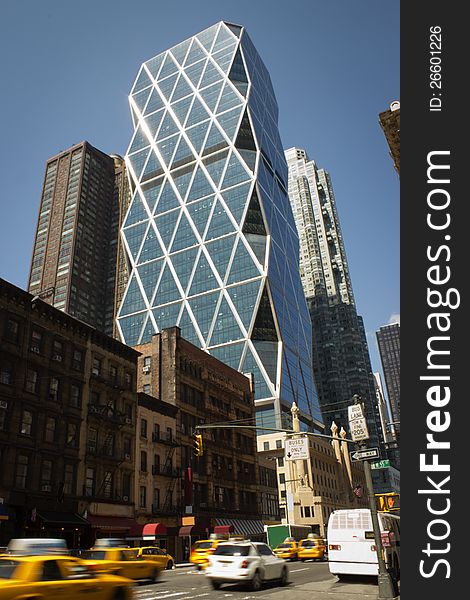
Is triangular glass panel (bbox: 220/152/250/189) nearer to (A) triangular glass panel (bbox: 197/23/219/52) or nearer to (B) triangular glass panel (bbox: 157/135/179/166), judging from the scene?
(B) triangular glass panel (bbox: 157/135/179/166)

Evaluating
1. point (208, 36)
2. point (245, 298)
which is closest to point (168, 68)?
point (208, 36)

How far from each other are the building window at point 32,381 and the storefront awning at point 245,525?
1164 inches

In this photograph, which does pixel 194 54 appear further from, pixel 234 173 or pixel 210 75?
pixel 234 173

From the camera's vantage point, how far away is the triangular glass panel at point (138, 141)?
178750 mm

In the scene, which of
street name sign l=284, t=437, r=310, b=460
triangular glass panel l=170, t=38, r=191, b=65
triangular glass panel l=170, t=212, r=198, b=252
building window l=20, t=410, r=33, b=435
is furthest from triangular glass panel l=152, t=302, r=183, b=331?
street name sign l=284, t=437, r=310, b=460

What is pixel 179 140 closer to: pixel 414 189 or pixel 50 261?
pixel 50 261

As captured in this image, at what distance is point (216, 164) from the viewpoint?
513ft

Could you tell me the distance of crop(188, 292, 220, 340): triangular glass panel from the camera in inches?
5315

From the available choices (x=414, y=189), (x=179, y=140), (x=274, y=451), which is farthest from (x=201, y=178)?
(x=414, y=189)

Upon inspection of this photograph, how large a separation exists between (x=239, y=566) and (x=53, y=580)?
8.28 m

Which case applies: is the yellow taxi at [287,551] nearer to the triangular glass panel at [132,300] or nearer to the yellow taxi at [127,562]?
the yellow taxi at [127,562]

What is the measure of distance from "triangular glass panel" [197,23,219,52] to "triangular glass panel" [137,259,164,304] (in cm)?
8581

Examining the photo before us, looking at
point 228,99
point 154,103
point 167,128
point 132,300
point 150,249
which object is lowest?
point 132,300

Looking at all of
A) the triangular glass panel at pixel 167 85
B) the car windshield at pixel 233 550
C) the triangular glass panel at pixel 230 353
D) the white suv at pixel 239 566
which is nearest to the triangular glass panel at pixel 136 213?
the triangular glass panel at pixel 167 85
